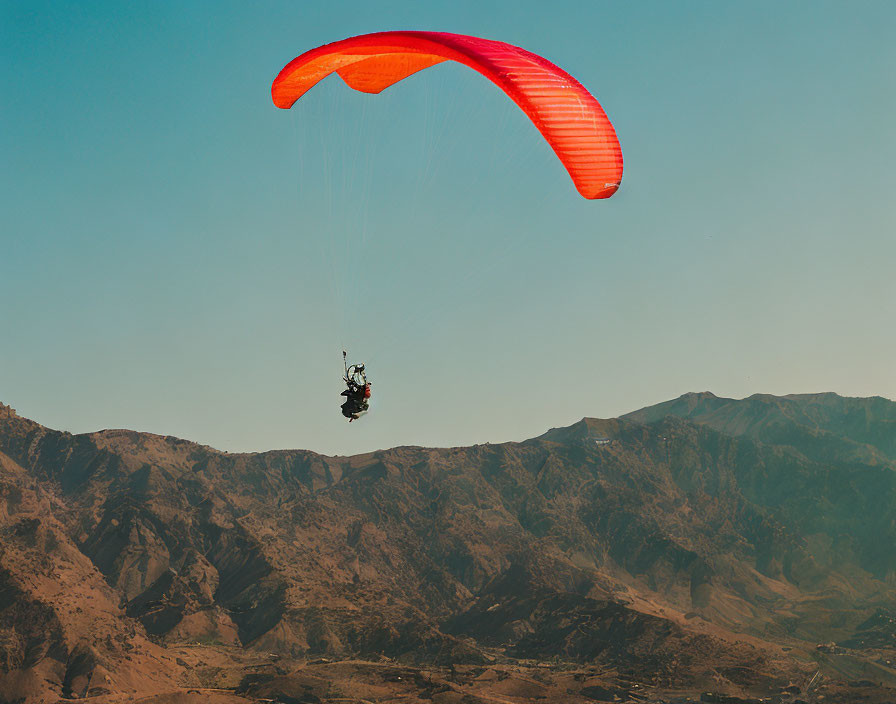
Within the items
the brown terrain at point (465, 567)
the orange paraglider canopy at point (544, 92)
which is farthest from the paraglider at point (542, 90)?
the brown terrain at point (465, 567)

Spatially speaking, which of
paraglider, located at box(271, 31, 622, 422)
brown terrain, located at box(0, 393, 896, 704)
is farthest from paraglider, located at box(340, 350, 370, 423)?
brown terrain, located at box(0, 393, 896, 704)

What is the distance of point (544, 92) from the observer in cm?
1492

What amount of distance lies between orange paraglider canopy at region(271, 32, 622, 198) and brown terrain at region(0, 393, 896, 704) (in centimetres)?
5304

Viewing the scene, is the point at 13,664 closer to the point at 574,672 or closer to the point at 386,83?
the point at 574,672

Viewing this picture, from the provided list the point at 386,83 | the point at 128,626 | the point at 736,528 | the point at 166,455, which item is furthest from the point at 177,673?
the point at 736,528

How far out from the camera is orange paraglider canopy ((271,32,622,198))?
584 inches

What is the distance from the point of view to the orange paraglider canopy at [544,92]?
14.8 metres

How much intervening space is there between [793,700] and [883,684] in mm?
11747

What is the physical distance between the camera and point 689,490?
153 meters

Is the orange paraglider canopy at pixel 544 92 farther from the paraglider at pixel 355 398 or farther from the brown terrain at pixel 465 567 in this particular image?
the brown terrain at pixel 465 567

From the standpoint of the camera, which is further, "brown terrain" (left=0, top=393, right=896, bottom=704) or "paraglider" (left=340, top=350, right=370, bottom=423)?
"brown terrain" (left=0, top=393, right=896, bottom=704)

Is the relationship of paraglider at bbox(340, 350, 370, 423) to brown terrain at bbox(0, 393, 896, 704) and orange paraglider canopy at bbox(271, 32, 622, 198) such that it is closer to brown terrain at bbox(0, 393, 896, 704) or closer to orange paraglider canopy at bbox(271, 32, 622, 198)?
orange paraglider canopy at bbox(271, 32, 622, 198)

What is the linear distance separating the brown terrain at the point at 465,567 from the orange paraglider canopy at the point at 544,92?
174ft

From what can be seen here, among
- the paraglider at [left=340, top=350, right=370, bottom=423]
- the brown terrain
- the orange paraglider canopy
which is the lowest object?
the brown terrain
